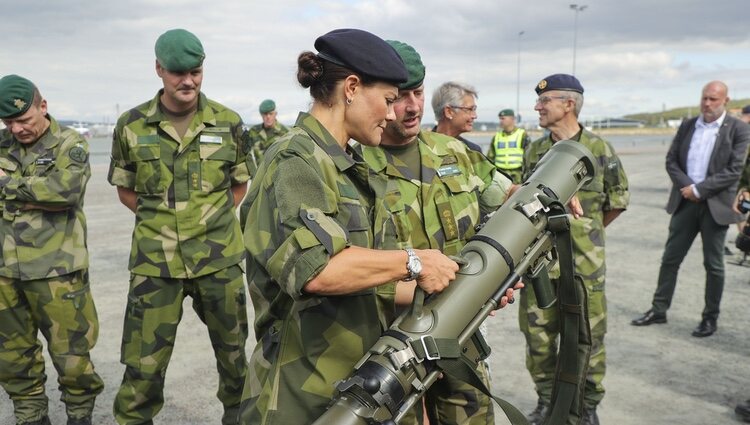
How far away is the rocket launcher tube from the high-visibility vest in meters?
8.29

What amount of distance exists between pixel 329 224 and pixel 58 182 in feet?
8.96

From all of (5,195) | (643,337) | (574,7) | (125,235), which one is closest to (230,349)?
(5,195)

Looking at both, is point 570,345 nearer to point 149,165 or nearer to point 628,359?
point 149,165

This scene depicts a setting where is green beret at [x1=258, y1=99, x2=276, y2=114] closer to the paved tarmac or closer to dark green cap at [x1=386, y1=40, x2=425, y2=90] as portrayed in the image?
the paved tarmac

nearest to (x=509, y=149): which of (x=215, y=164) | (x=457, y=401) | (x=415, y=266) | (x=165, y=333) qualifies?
(x=215, y=164)

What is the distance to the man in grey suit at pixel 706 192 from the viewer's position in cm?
575

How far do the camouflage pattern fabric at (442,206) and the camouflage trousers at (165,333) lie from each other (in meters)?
1.38

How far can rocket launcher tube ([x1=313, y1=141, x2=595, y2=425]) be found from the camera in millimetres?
1815

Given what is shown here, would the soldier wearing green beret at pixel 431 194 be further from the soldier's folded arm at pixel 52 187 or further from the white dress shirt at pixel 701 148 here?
the white dress shirt at pixel 701 148

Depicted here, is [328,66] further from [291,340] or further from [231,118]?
[231,118]

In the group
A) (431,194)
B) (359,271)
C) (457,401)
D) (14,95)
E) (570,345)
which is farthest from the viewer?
(14,95)

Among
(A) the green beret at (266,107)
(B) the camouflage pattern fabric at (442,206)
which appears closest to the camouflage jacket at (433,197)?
(B) the camouflage pattern fabric at (442,206)

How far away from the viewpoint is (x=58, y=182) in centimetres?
390

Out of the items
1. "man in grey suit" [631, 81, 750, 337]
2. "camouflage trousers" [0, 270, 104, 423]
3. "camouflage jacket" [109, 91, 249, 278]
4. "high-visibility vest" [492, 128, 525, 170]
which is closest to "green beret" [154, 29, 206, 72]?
"camouflage jacket" [109, 91, 249, 278]
